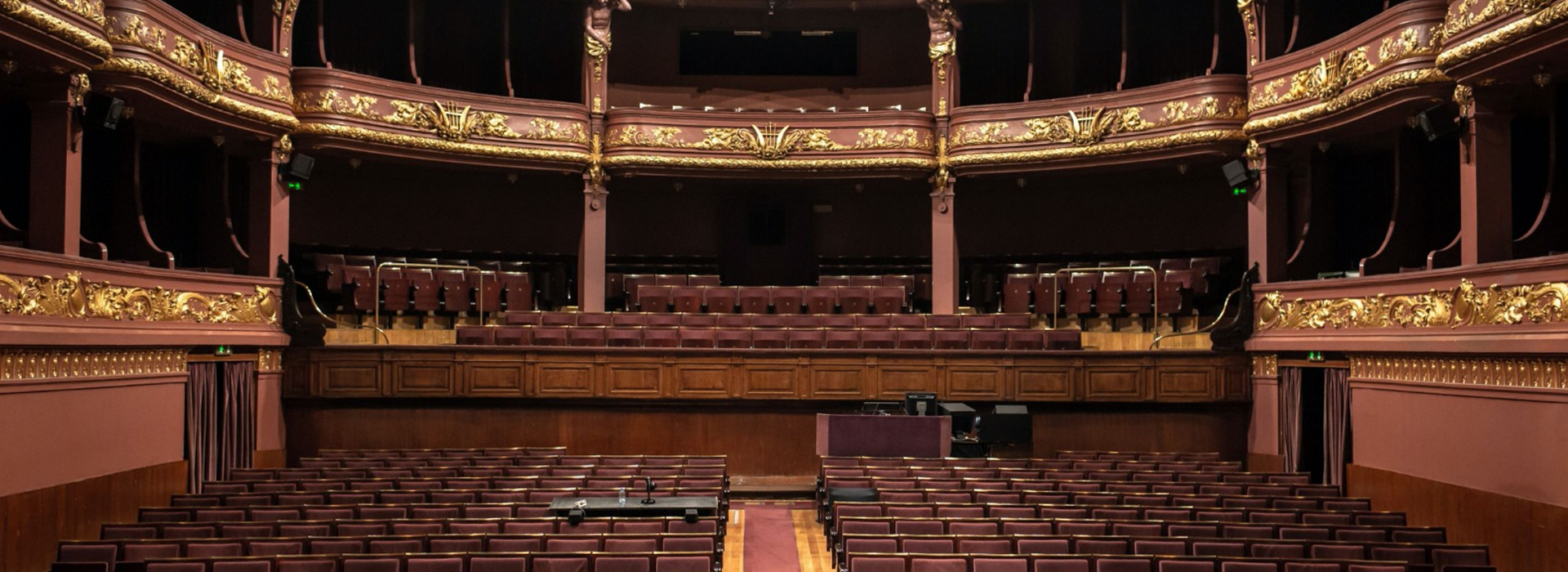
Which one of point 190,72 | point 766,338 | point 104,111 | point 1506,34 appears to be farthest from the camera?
point 766,338

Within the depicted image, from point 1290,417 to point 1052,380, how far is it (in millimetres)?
1835

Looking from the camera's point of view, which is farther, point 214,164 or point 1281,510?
point 214,164

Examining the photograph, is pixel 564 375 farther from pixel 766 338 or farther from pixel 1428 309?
pixel 1428 309

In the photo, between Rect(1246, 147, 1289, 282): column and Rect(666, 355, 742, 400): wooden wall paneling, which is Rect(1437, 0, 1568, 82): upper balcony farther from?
Rect(666, 355, 742, 400): wooden wall paneling

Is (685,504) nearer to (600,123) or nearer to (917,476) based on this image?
(917,476)

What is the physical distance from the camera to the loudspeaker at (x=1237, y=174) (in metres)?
10.5

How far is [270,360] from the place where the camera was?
9711mm

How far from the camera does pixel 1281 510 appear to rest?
21.5ft

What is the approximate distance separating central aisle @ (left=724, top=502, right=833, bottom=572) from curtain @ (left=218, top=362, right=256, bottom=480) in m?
3.82

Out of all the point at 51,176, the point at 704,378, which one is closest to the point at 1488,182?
the point at 704,378

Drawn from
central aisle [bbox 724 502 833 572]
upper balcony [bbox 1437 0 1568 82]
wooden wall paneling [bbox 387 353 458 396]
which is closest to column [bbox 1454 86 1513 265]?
upper balcony [bbox 1437 0 1568 82]

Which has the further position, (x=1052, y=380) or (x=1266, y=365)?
(x=1052, y=380)

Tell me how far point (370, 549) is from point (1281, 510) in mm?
4680

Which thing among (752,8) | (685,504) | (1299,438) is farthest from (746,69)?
(685,504)
